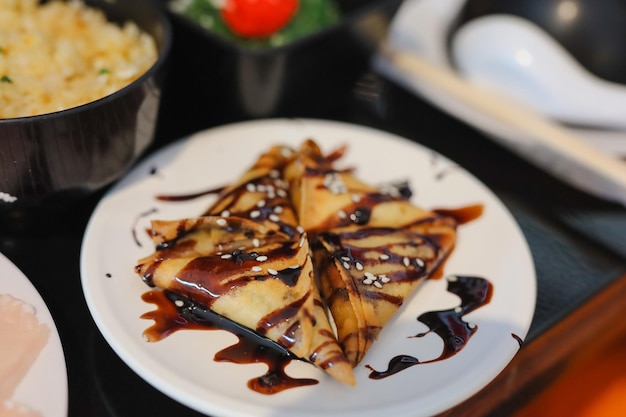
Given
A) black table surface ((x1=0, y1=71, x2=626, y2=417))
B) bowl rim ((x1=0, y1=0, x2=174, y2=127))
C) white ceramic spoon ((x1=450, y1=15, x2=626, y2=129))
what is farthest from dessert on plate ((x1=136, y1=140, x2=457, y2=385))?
white ceramic spoon ((x1=450, y1=15, x2=626, y2=129))

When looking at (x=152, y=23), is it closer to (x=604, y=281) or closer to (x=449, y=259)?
(x=449, y=259)

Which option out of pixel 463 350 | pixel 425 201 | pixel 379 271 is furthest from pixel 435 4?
pixel 463 350

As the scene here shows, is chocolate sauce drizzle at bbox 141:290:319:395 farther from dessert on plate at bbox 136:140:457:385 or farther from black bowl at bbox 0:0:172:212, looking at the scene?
black bowl at bbox 0:0:172:212

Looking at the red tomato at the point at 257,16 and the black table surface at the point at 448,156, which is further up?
the red tomato at the point at 257,16

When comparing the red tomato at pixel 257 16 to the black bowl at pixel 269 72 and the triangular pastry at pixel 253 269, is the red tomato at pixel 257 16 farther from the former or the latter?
the triangular pastry at pixel 253 269

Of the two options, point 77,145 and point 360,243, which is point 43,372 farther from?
point 360,243

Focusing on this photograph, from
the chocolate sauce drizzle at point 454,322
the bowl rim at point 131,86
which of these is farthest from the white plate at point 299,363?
the bowl rim at point 131,86
